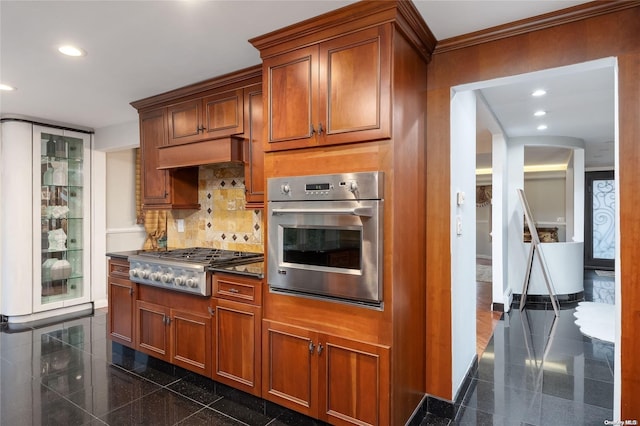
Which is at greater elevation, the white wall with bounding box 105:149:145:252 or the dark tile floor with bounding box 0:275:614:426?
the white wall with bounding box 105:149:145:252

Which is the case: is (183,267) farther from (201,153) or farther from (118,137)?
(118,137)

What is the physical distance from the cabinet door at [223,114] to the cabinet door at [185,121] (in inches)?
3.1

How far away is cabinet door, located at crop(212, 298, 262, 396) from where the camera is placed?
240cm

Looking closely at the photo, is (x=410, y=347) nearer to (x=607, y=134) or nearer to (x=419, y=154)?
(x=419, y=154)

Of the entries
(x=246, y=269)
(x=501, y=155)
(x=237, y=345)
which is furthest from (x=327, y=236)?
(x=501, y=155)

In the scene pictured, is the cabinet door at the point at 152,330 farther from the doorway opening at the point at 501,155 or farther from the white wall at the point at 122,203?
the white wall at the point at 122,203

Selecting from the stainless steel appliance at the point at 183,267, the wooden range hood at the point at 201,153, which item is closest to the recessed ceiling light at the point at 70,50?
the wooden range hood at the point at 201,153

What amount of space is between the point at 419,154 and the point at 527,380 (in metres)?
2.03

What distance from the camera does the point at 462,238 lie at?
2.58 meters

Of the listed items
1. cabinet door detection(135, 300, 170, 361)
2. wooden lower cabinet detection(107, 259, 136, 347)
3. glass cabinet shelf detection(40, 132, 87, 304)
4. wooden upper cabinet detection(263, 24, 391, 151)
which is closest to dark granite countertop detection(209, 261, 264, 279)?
cabinet door detection(135, 300, 170, 361)

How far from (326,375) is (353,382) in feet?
0.55

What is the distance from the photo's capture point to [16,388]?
108 inches

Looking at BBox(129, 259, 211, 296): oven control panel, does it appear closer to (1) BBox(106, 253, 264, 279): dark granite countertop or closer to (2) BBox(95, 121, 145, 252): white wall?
(1) BBox(106, 253, 264, 279): dark granite countertop

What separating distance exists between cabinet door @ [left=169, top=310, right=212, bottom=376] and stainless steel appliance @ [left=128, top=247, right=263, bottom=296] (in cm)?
22
